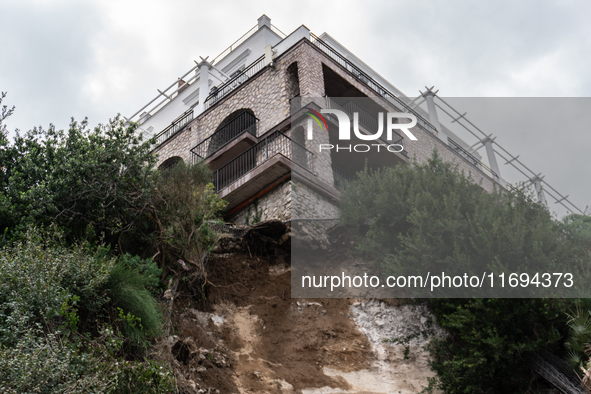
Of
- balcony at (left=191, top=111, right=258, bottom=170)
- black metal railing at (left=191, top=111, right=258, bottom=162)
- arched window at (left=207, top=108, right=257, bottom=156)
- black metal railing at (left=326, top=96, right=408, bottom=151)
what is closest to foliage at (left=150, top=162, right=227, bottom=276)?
balcony at (left=191, top=111, right=258, bottom=170)

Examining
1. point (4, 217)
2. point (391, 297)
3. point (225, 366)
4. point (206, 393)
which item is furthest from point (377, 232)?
point (4, 217)

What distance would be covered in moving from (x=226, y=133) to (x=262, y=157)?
3.01 meters

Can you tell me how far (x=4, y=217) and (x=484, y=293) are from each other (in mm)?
8271

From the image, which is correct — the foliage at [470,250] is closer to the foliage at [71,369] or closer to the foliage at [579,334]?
Result: the foliage at [579,334]

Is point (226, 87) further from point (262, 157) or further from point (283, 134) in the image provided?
point (283, 134)

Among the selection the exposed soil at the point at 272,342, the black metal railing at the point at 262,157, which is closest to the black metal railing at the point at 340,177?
the black metal railing at the point at 262,157

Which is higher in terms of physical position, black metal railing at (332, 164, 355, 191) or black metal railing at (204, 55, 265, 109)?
black metal railing at (204, 55, 265, 109)

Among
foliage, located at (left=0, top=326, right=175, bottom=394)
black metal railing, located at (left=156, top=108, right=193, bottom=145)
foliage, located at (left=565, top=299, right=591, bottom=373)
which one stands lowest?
foliage, located at (left=0, top=326, right=175, bottom=394)

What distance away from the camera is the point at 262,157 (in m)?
14.6

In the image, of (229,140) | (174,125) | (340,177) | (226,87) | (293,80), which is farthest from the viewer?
(174,125)

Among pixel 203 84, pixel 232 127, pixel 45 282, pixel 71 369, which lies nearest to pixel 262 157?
pixel 232 127

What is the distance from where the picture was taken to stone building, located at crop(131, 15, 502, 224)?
13008 millimetres

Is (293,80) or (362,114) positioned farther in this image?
(362,114)

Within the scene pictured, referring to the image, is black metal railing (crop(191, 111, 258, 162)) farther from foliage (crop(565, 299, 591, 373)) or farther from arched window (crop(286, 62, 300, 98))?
foliage (crop(565, 299, 591, 373))
